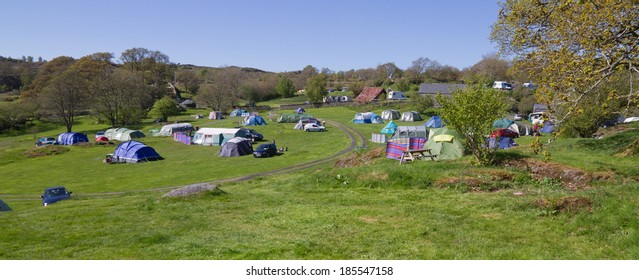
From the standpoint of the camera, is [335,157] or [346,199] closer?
[346,199]

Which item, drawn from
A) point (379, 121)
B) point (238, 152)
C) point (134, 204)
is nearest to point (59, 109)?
point (238, 152)

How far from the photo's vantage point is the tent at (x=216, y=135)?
5016 cm

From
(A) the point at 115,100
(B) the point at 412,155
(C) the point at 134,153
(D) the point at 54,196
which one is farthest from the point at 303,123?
(D) the point at 54,196

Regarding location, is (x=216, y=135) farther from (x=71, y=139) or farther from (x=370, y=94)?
(x=370, y=94)

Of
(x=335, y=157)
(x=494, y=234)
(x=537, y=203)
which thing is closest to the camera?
(x=494, y=234)

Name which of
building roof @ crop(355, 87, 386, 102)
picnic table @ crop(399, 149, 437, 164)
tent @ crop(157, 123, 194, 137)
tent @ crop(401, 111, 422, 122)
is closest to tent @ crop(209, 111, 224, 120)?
tent @ crop(157, 123, 194, 137)

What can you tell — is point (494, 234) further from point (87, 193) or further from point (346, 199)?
point (87, 193)

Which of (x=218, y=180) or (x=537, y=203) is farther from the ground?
(x=537, y=203)

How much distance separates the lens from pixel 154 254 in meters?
8.80

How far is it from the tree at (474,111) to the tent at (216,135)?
3481cm

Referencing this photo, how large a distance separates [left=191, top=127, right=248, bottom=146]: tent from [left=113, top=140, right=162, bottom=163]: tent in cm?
908

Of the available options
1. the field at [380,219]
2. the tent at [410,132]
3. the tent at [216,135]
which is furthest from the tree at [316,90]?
the field at [380,219]

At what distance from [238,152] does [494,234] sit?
113ft

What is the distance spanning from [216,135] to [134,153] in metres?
11.4
